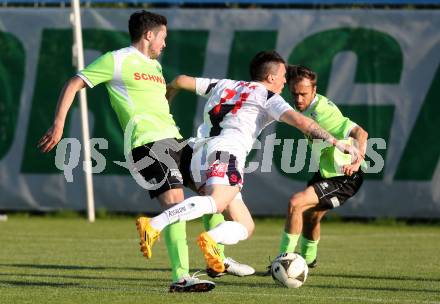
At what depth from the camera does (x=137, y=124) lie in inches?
347

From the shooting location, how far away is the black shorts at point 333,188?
11555 millimetres

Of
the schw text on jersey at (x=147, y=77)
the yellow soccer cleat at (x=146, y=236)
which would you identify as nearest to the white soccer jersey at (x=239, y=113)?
the schw text on jersey at (x=147, y=77)

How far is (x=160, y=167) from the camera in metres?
8.66

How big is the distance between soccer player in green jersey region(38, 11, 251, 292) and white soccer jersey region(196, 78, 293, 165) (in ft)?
1.10

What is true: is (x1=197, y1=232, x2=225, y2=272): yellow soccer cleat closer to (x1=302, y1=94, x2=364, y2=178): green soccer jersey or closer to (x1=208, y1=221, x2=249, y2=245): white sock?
(x1=208, y1=221, x2=249, y2=245): white sock

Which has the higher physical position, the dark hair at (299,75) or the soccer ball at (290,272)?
the dark hair at (299,75)

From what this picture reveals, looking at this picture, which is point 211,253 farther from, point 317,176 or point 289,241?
point 317,176

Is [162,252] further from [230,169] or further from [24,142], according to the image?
[24,142]

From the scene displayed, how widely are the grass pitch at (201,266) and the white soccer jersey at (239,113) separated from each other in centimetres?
112

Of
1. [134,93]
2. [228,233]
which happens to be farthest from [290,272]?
[134,93]

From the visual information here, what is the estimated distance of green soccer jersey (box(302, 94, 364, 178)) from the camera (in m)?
11.5

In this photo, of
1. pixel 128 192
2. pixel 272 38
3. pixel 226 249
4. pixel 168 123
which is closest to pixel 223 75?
pixel 272 38

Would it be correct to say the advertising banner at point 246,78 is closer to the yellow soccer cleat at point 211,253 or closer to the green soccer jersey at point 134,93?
the green soccer jersey at point 134,93

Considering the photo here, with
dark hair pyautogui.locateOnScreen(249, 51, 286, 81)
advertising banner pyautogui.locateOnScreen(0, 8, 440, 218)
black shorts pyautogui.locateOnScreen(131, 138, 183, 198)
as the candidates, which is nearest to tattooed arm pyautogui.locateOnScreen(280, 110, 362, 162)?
dark hair pyautogui.locateOnScreen(249, 51, 286, 81)
